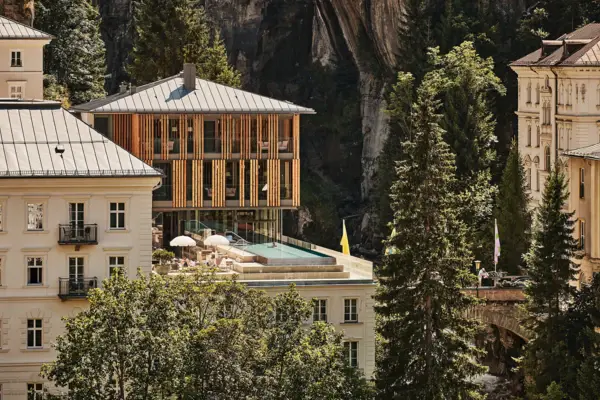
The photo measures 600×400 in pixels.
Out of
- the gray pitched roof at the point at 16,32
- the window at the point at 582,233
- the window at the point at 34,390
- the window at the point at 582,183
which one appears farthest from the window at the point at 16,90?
the window at the point at 34,390

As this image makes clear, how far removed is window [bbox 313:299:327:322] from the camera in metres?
119

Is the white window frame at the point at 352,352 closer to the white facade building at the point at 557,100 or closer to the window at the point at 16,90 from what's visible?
the window at the point at 16,90

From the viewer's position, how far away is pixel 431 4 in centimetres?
Result: 19412

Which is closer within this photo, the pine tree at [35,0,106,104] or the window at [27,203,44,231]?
the window at [27,203,44,231]

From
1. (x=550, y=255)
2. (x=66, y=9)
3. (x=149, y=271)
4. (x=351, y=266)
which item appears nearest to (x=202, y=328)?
(x=149, y=271)

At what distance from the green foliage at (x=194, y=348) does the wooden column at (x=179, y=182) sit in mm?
30387

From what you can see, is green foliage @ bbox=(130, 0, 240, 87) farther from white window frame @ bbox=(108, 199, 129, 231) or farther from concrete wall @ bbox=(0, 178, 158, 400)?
concrete wall @ bbox=(0, 178, 158, 400)

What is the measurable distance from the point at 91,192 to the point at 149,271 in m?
4.81

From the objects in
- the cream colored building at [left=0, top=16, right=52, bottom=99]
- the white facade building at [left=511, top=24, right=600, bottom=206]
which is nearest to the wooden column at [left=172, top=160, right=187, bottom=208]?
the cream colored building at [left=0, top=16, right=52, bottom=99]

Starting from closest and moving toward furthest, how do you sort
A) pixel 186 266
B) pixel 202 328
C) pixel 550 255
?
pixel 202 328, pixel 186 266, pixel 550 255

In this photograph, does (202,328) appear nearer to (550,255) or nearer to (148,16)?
(550,255)

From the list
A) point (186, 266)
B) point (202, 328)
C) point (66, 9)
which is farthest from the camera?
point (66, 9)

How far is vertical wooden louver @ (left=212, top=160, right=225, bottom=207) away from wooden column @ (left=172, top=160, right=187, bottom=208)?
181 centimetres

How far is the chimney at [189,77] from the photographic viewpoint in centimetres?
14388
